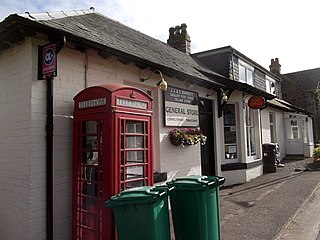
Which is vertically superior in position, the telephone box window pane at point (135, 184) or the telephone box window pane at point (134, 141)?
the telephone box window pane at point (134, 141)

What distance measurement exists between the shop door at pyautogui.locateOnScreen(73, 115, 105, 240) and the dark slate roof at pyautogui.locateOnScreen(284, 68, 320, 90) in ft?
110

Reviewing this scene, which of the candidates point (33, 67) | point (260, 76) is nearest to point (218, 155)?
point (33, 67)

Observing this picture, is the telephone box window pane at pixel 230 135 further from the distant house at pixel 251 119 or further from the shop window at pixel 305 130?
the shop window at pixel 305 130

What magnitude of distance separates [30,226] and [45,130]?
1.40 m

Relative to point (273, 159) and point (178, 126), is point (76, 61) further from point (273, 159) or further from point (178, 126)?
point (273, 159)

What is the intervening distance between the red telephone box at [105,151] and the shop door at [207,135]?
4.41m

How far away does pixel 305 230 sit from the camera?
17.2 ft

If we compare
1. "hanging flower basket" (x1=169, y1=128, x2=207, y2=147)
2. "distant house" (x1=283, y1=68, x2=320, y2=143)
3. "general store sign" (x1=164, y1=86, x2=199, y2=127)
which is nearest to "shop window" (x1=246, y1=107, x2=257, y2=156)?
"general store sign" (x1=164, y1=86, x2=199, y2=127)

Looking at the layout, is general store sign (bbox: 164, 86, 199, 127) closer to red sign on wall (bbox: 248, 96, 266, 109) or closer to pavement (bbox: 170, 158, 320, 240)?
pavement (bbox: 170, 158, 320, 240)

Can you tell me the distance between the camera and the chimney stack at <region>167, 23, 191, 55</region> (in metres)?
13.0

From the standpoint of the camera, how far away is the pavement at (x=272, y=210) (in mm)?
5043

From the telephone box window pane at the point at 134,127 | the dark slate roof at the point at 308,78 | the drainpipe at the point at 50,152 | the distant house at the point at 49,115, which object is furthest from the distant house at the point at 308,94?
the drainpipe at the point at 50,152

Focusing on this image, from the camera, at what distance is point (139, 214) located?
10.4 ft

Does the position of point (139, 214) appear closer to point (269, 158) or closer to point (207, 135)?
point (207, 135)
